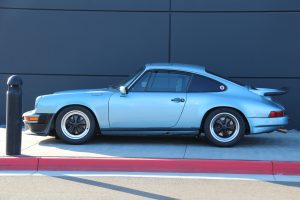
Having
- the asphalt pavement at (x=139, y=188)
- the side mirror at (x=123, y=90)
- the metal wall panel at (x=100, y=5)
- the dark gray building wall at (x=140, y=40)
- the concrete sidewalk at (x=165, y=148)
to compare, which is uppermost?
the metal wall panel at (x=100, y=5)

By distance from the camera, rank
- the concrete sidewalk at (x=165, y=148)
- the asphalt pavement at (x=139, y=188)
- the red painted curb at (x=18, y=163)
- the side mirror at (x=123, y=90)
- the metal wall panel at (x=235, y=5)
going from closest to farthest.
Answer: the asphalt pavement at (x=139, y=188) → the red painted curb at (x=18, y=163) → the concrete sidewalk at (x=165, y=148) → the side mirror at (x=123, y=90) → the metal wall panel at (x=235, y=5)

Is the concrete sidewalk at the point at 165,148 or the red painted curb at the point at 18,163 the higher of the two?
the concrete sidewalk at the point at 165,148

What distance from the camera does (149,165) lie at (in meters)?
7.60

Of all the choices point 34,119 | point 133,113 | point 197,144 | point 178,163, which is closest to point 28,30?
point 34,119

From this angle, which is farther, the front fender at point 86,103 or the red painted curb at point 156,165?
the front fender at point 86,103

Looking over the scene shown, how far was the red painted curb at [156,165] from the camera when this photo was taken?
7.48 meters

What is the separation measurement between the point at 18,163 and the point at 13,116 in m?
0.69

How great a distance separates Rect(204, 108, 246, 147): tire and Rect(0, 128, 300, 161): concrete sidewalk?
162 mm

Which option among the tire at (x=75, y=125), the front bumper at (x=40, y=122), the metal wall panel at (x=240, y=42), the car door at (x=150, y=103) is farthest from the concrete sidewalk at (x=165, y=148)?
the metal wall panel at (x=240, y=42)

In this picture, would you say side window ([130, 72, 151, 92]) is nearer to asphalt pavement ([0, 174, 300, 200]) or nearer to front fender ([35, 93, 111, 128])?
front fender ([35, 93, 111, 128])

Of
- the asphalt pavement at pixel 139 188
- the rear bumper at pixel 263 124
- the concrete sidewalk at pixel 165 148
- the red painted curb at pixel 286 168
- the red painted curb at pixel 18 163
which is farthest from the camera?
the rear bumper at pixel 263 124

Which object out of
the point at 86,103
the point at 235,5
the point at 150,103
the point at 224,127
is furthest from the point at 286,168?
the point at 235,5

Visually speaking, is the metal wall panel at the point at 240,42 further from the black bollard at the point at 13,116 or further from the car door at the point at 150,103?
the black bollard at the point at 13,116

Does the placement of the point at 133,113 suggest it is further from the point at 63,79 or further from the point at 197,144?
the point at 63,79
